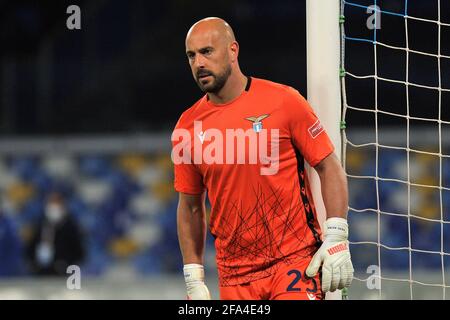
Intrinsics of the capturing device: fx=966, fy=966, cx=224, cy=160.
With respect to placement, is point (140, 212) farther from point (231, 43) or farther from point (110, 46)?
point (231, 43)

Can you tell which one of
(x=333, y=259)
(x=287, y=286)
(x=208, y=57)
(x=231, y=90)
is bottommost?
(x=287, y=286)

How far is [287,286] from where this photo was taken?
12.7 feet

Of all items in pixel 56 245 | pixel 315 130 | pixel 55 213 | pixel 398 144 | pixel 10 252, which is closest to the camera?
pixel 315 130

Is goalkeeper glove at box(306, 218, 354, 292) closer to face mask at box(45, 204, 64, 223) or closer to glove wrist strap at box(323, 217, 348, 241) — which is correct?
glove wrist strap at box(323, 217, 348, 241)

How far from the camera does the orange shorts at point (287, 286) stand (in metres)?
3.87

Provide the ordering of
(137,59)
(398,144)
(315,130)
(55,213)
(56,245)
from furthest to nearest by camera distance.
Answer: (137,59)
(398,144)
(55,213)
(56,245)
(315,130)

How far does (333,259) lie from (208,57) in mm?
971

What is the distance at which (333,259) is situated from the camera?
3818 mm

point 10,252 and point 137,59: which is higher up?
point 137,59

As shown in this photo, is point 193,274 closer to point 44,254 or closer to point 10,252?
point 44,254

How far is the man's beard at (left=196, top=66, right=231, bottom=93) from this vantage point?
158 inches

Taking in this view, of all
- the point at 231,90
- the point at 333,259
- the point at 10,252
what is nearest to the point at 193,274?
the point at 333,259

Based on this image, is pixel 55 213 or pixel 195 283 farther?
pixel 55 213
